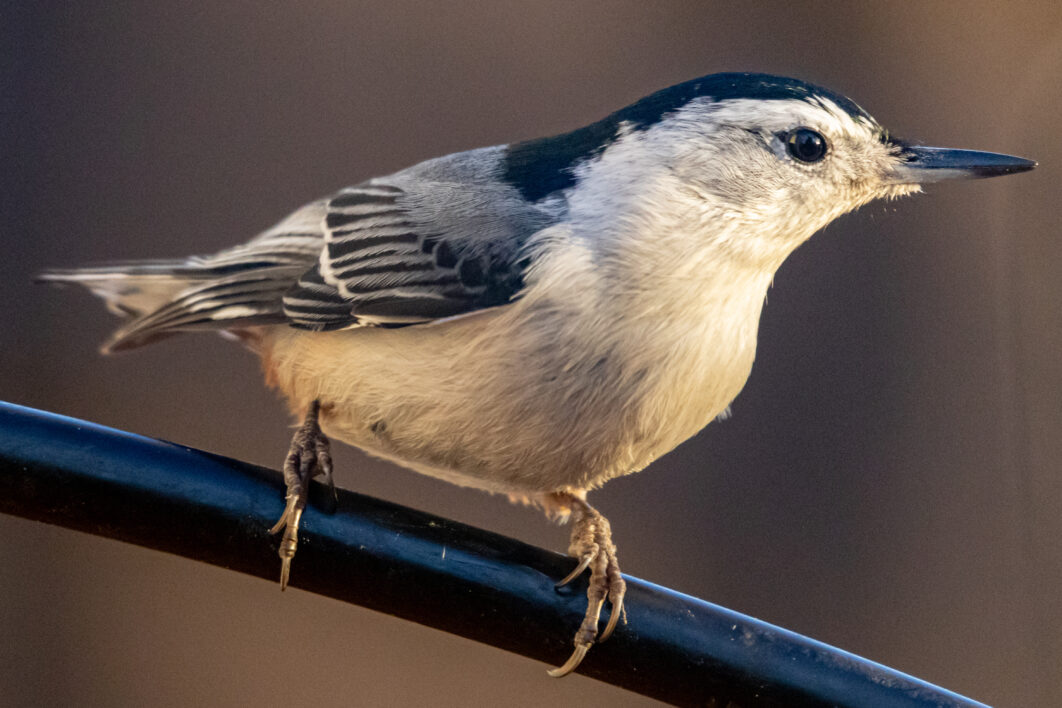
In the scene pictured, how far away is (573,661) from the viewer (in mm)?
974

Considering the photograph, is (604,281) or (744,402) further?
(744,402)

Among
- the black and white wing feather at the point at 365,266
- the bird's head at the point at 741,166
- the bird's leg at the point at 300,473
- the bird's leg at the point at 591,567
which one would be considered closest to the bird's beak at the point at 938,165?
the bird's head at the point at 741,166

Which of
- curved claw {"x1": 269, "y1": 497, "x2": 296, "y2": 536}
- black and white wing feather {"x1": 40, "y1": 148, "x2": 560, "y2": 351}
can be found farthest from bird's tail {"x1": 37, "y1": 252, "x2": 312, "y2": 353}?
curved claw {"x1": 269, "y1": 497, "x2": 296, "y2": 536}

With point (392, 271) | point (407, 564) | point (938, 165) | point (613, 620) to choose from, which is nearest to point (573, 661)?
point (613, 620)

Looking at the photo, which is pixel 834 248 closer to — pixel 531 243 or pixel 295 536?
pixel 531 243

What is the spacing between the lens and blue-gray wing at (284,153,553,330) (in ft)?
3.56

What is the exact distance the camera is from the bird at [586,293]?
1008 mm

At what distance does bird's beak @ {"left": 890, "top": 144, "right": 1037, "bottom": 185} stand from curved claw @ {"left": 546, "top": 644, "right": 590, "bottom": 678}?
0.54 m

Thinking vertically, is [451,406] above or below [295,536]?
above

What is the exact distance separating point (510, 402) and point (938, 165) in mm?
488

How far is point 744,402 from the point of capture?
6.96 ft

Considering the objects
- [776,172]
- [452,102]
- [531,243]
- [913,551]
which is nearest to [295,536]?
[531,243]

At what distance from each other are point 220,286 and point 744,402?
1.13 m

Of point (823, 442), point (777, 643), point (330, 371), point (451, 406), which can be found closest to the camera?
point (777, 643)
